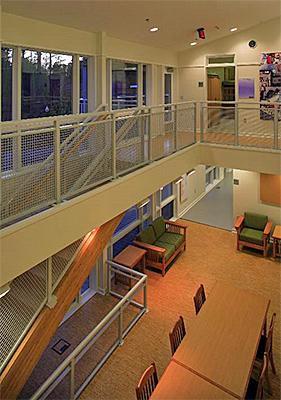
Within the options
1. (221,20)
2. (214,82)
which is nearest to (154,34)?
(221,20)

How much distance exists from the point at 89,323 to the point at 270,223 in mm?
5616

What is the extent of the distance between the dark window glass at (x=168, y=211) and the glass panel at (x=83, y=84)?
504 cm

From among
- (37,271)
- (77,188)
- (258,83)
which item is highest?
(258,83)

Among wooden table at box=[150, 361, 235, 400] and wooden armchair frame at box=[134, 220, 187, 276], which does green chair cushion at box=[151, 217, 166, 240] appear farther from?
wooden table at box=[150, 361, 235, 400]

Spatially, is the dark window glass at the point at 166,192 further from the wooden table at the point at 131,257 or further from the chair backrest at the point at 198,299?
the chair backrest at the point at 198,299

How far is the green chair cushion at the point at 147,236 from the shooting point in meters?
8.50

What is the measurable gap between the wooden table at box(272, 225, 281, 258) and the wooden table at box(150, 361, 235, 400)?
5656 millimetres

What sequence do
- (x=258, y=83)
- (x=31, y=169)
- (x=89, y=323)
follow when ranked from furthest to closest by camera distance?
(x=258, y=83)
(x=89, y=323)
(x=31, y=169)

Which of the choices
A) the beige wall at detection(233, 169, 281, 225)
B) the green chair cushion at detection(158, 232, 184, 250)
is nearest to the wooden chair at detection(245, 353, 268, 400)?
the green chair cushion at detection(158, 232, 184, 250)

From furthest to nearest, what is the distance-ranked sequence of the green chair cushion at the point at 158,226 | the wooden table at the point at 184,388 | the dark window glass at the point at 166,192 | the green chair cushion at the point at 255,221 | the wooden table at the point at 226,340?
the dark window glass at the point at 166,192 → the green chair cushion at the point at 255,221 → the green chair cushion at the point at 158,226 → the wooden table at the point at 226,340 → the wooden table at the point at 184,388

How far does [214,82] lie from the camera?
37.0 feet

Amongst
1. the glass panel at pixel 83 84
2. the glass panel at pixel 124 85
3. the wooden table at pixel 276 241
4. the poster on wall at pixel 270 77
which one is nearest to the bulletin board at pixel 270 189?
the wooden table at pixel 276 241

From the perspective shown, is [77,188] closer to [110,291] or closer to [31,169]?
[31,169]

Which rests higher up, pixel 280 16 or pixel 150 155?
pixel 280 16
